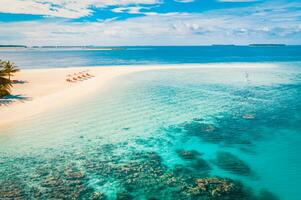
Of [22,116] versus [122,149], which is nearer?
[122,149]

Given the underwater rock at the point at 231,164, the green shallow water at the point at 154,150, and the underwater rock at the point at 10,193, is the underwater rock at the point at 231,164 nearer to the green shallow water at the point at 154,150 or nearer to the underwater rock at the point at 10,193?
the green shallow water at the point at 154,150

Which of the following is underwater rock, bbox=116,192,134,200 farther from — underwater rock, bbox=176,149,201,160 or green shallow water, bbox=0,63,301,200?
underwater rock, bbox=176,149,201,160

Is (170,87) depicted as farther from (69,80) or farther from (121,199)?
(121,199)

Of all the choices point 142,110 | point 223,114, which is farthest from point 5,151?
point 223,114

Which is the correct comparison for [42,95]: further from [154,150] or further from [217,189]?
[217,189]

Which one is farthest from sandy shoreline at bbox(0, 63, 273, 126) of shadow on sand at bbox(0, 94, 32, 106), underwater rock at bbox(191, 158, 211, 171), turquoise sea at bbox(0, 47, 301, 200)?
underwater rock at bbox(191, 158, 211, 171)

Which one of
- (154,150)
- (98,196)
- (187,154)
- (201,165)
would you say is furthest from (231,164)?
(98,196)

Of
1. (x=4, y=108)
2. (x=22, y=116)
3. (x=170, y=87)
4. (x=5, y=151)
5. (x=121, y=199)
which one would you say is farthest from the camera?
(x=170, y=87)
